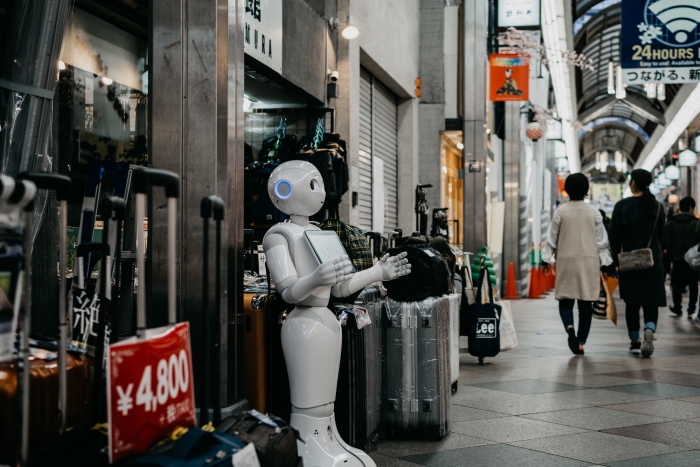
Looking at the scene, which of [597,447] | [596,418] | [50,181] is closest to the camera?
[50,181]

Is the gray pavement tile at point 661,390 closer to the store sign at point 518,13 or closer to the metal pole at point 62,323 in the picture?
the metal pole at point 62,323

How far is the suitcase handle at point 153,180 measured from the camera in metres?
2.24

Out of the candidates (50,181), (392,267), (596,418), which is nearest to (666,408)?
(596,418)

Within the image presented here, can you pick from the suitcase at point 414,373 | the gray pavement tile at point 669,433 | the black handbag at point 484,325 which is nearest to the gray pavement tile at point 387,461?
the suitcase at point 414,373

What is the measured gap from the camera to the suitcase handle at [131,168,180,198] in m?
2.24

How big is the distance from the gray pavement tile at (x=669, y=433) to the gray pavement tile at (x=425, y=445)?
36.0 inches

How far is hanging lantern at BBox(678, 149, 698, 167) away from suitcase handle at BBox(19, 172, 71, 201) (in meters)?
27.9

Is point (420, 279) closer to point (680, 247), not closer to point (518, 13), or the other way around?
point (680, 247)

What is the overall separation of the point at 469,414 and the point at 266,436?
9.21ft

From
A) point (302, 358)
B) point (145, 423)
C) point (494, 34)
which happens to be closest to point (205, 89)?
point (302, 358)

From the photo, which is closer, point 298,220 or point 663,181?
point 298,220

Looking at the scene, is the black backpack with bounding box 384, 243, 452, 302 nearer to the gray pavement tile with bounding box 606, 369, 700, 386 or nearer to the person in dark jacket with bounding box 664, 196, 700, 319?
the gray pavement tile with bounding box 606, 369, 700, 386

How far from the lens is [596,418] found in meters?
4.99

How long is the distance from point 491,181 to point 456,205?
1.07 meters
